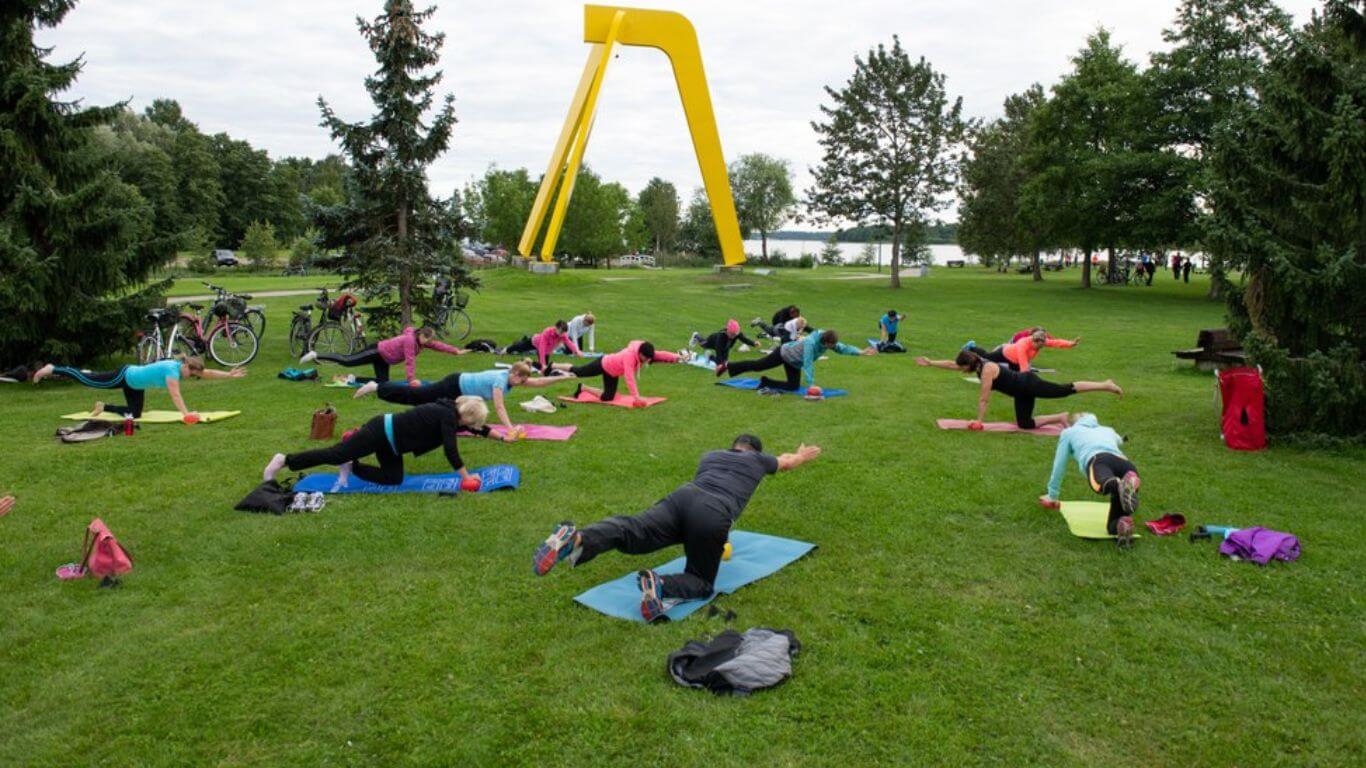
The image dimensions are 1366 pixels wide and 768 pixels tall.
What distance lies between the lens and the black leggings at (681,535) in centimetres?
559

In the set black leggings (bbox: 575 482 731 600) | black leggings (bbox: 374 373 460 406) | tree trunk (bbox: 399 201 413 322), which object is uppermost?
tree trunk (bbox: 399 201 413 322)

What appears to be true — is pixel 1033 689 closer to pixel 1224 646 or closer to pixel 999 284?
pixel 1224 646

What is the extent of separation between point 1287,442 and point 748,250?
238 ft

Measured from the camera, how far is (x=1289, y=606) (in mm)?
5648

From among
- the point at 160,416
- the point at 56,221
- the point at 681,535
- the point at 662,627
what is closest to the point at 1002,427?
the point at 681,535

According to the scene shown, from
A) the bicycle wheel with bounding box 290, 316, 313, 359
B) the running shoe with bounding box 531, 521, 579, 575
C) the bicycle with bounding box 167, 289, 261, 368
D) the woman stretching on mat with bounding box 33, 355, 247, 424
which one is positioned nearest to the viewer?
the running shoe with bounding box 531, 521, 579, 575

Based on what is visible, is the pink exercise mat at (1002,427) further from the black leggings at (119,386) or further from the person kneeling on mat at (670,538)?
the black leggings at (119,386)

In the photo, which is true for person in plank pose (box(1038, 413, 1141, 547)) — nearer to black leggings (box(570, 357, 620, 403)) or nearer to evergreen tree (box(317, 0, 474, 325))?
black leggings (box(570, 357, 620, 403))

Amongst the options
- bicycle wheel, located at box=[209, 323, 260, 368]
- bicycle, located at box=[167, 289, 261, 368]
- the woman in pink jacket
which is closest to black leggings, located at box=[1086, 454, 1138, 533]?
the woman in pink jacket

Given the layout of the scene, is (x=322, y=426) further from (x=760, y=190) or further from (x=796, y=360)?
(x=760, y=190)

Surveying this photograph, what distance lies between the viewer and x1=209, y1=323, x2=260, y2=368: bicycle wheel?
643 inches

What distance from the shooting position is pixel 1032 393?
417 inches

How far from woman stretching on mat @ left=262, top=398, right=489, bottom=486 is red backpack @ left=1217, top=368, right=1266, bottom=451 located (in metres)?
9.13

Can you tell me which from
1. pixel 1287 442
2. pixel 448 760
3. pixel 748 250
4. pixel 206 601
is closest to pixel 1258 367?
pixel 1287 442
